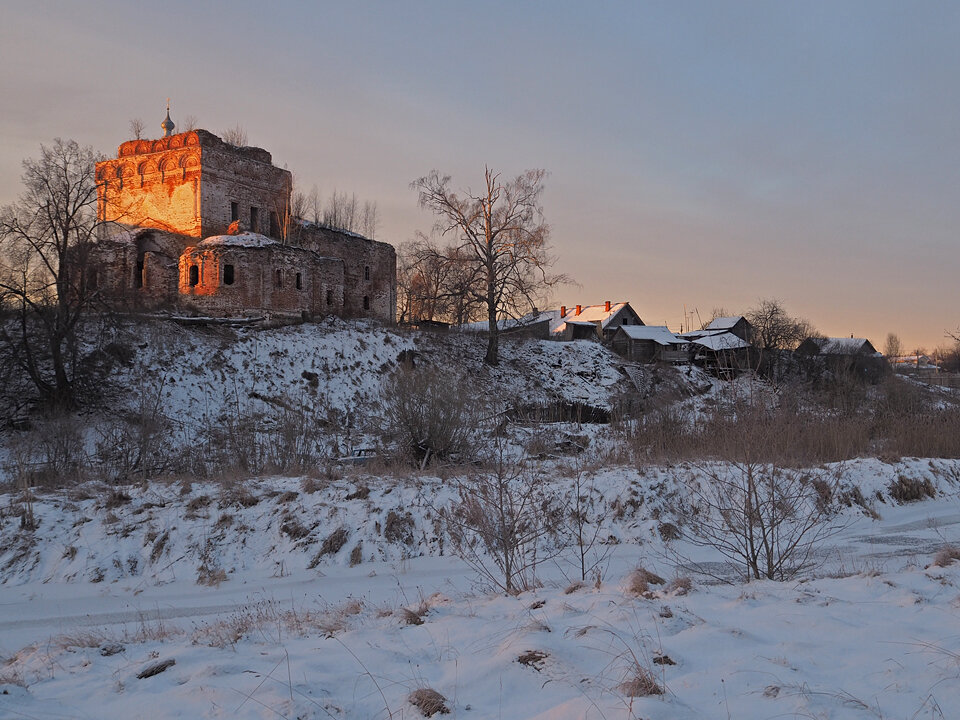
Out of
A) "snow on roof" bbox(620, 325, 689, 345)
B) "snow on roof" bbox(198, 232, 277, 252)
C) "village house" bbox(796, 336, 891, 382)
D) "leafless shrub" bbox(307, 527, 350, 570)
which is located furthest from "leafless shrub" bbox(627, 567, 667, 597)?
"snow on roof" bbox(620, 325, 689, 345)

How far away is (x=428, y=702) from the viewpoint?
393 cm

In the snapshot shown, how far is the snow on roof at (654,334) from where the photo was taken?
50.1 m

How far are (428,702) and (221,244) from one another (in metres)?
30.2

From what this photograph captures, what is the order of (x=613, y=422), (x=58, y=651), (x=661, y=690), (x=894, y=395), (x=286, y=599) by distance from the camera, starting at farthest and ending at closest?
(x=894, y=395)
(x=613, y=422)
(x=286, y=599)
(x=58, y=651)
(x=661, y=690)

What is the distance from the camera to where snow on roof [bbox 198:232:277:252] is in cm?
→ 3093

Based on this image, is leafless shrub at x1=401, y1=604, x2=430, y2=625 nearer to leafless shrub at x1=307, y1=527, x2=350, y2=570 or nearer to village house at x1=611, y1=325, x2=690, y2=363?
leafless shrub at x1=307, y1=527, x2=350, y2=570

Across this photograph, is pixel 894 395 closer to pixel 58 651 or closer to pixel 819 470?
pixel 819 470

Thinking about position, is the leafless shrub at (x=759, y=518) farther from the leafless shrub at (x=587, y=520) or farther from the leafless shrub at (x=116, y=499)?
the leafless shrub at (x=116, y=499)

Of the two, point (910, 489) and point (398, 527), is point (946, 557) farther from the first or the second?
point (910, 489)

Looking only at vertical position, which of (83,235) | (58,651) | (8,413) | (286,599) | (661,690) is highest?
(83,235)

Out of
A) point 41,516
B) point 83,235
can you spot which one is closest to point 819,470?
point 41,516

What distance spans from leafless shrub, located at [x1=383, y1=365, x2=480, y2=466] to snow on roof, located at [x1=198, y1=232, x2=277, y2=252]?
58.7 feet

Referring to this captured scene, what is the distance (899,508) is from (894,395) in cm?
1513

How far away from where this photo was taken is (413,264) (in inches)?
1298
